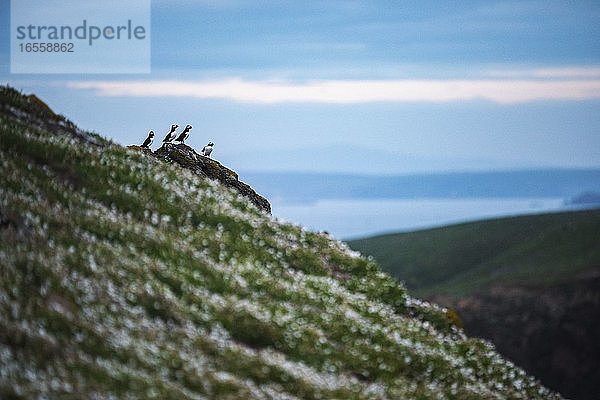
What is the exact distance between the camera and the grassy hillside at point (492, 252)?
11906 cm

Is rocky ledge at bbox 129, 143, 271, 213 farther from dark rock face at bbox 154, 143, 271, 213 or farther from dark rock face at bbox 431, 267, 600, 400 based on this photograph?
dark rock face at bbox 431, 267, 600, 400

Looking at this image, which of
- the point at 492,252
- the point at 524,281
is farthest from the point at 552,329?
the point at 492,252

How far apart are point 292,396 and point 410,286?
122254mm

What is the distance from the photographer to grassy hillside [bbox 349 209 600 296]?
11906 cm

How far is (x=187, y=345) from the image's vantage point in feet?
56.6

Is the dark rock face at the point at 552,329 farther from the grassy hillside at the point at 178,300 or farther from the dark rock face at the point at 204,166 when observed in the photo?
the grassy hillside at the point at 178,300

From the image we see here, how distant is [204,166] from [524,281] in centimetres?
8845

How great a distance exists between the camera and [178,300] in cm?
1884

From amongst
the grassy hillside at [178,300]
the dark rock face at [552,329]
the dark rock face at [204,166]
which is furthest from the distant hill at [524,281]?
the grassy hillside at [178,300]

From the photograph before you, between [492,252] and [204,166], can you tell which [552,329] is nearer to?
[492,252]

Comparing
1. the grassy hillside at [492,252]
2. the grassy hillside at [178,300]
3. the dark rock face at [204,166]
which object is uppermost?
the grassy hillside at [492,252]

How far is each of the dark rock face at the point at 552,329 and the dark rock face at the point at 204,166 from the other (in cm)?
6450

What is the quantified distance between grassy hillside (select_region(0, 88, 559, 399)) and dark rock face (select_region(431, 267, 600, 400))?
228ft

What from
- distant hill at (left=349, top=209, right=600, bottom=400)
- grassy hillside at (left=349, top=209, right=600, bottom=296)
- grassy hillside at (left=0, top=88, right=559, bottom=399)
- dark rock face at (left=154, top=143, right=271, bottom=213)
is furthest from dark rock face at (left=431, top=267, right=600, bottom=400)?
grassy hillside at (left=0, top=88, right=559, bottom=399)
